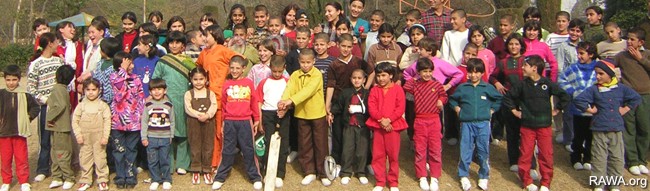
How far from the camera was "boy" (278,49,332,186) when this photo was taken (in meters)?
5.83

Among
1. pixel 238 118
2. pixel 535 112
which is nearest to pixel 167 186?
pixel 238 118

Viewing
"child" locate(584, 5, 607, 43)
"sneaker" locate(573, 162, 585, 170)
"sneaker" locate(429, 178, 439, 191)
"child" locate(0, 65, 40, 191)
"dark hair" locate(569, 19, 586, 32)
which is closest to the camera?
"child" locate(0, 65, 40, 191)

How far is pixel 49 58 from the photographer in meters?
6.17

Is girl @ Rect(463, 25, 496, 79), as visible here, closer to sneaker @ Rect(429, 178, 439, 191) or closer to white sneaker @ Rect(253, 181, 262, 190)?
sneaker @ Rect(429, 178, 439, 191)

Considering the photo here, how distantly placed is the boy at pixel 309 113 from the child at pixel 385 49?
776mm

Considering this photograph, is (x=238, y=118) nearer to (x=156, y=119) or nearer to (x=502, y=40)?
Result: (x=156, y=119)

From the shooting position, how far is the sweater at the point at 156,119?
579 cm

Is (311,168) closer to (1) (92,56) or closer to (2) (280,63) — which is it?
(2) (280,63)

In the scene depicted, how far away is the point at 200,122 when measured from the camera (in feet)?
19.9

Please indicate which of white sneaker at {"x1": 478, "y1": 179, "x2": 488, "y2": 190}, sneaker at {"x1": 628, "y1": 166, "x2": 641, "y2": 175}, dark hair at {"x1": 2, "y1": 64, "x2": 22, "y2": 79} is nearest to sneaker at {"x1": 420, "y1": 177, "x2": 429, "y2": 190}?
white sneaker at {"x1": 478, "y1": 179, "x2": 488, "y2": 190}

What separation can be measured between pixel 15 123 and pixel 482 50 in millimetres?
5074

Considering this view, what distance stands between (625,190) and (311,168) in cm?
333

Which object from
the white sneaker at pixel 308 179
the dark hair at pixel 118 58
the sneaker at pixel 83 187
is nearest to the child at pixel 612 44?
the white sneaker at pixel 308 179

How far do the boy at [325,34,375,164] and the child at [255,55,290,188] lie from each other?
48cm
